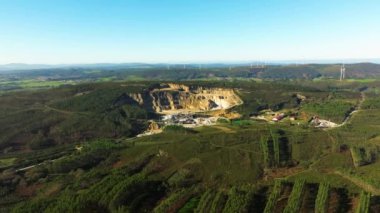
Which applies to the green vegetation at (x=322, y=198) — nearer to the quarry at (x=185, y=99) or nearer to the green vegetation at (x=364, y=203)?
the green vegetation at (x=364, y=203)

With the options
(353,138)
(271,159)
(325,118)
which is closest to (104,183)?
(271,159)

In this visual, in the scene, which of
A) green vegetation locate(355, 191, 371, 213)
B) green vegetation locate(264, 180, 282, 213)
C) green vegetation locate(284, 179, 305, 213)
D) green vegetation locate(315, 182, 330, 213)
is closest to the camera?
green vegetation locate(355, 191, 371, 213)

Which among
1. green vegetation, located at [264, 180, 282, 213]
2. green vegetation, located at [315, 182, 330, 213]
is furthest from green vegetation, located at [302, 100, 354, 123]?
green vegetation, located at [264, 180, 282, 213]

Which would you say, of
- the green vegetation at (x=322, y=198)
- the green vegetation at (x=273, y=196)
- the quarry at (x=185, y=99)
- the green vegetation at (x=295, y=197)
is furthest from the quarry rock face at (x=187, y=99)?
the green vegetation at (x=322, y=198)

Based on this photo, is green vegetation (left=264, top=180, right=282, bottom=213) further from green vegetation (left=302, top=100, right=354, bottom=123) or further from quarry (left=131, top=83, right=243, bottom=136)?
quarry (left=131, top=83, right=243, bottom=136)

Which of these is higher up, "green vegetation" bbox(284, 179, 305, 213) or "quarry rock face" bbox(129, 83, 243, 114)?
"quarry rock face" bbox(129, 83, 243, 114)

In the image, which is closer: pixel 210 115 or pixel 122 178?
pixel 122 178

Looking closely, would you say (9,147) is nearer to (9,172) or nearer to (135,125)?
(9,172)

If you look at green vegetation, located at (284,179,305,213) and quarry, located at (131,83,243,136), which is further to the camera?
quarry, located at (131,83,243,136)
